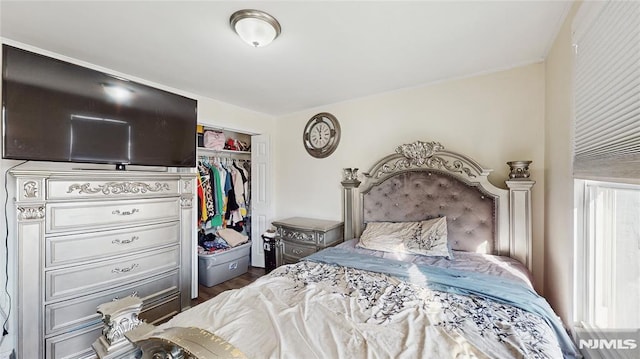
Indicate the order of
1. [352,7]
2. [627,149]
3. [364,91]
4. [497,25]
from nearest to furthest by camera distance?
[627,149]
[352,7]
[497,25]
[364,91]

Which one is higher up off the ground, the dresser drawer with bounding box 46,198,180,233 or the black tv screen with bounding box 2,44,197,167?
the black tv screen with bounding box 2,44,197,167

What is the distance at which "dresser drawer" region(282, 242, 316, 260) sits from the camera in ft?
9.25

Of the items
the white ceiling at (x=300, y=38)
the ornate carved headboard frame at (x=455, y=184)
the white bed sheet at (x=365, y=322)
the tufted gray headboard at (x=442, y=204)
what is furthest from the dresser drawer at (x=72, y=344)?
the tufted gray headboard at (x=442, y=204)

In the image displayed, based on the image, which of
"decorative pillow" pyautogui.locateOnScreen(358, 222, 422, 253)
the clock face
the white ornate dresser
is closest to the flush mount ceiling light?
the white ornate dresser

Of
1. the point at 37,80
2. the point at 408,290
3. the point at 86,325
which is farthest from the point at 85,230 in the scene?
the point at 408,290

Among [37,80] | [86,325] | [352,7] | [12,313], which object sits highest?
[352,7]

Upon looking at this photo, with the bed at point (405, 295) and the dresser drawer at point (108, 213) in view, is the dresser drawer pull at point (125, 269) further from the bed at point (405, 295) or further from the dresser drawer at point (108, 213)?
the bed at point (405, 295)

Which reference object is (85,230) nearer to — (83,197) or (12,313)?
(83,197)

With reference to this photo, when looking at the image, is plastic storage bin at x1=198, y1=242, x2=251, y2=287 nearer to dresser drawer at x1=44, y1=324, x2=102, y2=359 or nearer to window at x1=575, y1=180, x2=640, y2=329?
dresser drawer at x1=44, y1=324, x2=102, y2=359

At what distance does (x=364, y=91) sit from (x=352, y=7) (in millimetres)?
1404

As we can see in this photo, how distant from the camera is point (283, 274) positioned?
5.68 ft

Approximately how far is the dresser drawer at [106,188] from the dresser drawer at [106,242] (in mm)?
287

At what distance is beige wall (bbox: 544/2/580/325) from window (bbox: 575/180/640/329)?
0.07 m

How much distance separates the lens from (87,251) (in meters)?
1.87
